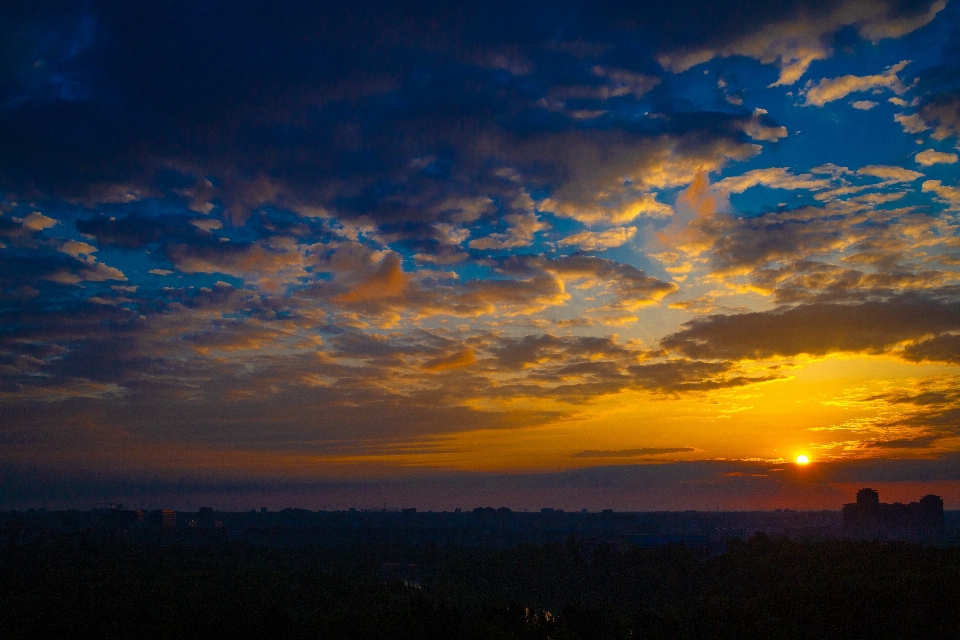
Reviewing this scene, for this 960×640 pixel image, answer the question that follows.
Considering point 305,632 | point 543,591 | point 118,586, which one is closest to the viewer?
point 305,632

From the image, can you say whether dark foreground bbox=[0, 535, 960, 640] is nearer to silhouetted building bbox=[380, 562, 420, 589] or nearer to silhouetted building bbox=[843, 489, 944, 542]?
silhouetted building bbox=[380, 562, 420, 589]

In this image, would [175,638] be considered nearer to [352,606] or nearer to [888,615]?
[352,606]

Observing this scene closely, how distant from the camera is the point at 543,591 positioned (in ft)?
306

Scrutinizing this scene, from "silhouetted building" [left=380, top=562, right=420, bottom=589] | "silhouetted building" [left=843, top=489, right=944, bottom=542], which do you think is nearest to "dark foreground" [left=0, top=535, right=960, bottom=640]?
"silhouetted building" [left=380, top=562, right=420, bottom=589]

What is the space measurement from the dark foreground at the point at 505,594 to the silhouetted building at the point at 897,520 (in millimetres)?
111297

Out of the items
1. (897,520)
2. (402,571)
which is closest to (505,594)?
(402,571)

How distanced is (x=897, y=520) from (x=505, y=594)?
152 m

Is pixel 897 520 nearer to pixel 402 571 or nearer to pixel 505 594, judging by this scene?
pixel 402 571

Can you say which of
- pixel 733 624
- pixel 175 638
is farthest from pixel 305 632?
pixel 733 624

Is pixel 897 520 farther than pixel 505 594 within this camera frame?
Yes

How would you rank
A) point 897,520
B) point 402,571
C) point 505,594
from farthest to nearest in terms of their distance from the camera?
point 897,520 → point 402,571 → point 505,594

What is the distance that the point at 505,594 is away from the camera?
91938 mm

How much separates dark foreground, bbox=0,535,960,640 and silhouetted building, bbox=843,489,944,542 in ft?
365

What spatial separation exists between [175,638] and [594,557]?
64.9 metres
